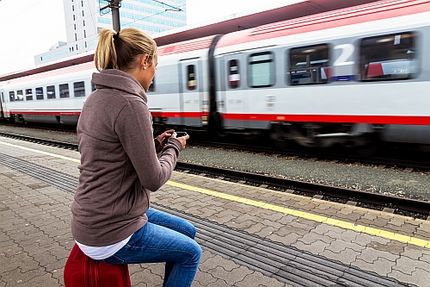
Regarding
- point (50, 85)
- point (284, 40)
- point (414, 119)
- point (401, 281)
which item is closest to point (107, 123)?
point (401, 281)

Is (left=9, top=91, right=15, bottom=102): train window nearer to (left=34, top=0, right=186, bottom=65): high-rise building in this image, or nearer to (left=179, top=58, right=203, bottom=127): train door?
(left=179, top=58, right=203, bottom=127): train door

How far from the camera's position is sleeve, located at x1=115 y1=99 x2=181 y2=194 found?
4.81 ft

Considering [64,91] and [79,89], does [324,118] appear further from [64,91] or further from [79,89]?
[64,91]

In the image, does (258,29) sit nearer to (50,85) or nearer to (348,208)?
(348,208)

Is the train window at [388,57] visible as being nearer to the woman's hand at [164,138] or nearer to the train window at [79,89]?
the woman's hand at [164,138]

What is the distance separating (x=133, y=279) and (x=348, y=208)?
9.56 feet

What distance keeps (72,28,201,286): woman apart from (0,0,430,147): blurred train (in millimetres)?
6118

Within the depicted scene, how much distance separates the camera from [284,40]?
7973 mm

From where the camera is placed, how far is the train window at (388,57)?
6301mm

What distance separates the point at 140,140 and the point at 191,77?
358 inches

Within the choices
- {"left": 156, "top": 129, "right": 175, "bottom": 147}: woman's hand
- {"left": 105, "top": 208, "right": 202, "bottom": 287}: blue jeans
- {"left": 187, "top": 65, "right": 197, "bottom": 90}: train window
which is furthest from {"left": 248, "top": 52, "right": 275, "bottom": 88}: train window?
{"left": 105, "top": 208, "right": 202, "bottom": 287}: blue jeans

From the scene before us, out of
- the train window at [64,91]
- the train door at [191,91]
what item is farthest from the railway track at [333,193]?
the train window at [64,91]

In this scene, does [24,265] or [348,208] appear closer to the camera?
[24,265]

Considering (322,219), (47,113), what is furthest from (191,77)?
(47,113)
